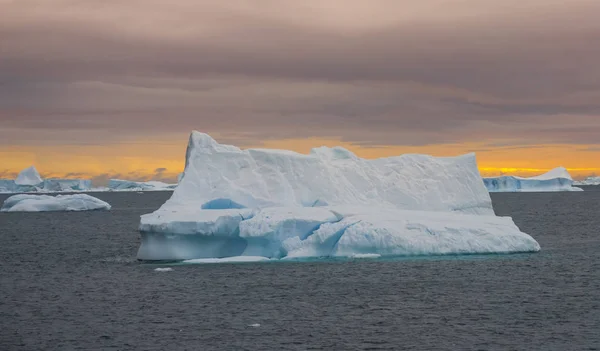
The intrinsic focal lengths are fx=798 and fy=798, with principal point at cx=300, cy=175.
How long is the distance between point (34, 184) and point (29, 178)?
5.50 ft

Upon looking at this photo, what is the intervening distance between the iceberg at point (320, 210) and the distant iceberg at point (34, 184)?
126m

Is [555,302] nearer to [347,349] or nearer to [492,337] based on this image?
[492,337]

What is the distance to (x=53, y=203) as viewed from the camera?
97938 mm

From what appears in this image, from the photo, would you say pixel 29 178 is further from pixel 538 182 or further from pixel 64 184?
pixel 538 182

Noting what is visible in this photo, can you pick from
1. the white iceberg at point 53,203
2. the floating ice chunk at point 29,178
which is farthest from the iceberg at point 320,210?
the floating ice chunk at point 29,178

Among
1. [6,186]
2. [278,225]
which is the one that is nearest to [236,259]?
[278,225]

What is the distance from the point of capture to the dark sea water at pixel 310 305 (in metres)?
21.6

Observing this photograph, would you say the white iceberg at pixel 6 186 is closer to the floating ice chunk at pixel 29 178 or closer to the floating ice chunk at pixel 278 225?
the floating ice chunk at pixel 29 178

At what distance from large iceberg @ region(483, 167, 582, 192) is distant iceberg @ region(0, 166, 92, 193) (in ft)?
284

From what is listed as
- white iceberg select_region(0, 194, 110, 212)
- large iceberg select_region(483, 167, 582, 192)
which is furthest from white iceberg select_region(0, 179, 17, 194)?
large iceberg select_region(483, 167, 582, 192)

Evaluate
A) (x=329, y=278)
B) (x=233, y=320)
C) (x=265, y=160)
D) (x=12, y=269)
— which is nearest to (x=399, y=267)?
(x=329, y=278)

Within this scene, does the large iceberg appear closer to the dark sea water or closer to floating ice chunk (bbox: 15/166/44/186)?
floating ice chunk (bbox: 15/166/44/186)

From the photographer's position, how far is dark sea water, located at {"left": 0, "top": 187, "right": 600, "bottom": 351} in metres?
21.6

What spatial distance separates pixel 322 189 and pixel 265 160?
3.26 meters
